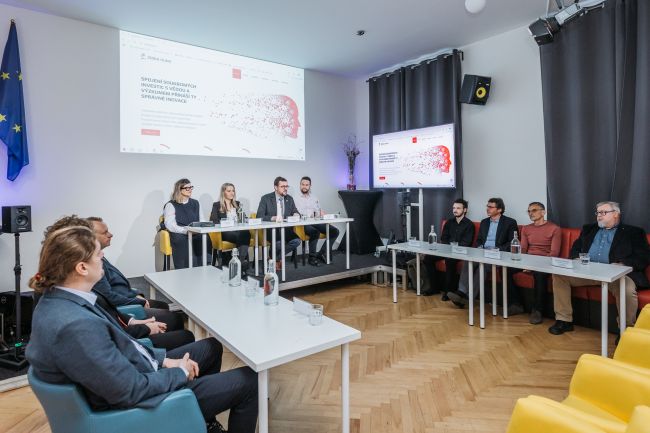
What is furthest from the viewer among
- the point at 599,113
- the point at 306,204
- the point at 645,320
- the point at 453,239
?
the point at 306,204

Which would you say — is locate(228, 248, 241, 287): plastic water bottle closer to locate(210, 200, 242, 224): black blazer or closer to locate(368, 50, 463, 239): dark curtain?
locate(210, 200, 242, 224): black blazer

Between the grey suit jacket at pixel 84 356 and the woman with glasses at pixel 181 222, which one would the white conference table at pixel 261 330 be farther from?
the woman with glasses at pixel 181 222

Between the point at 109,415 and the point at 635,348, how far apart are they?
1992 millimetres

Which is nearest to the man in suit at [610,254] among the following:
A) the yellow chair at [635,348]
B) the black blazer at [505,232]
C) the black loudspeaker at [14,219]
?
the black blazer at [505,232]

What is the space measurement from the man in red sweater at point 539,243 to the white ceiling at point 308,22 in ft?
6.76

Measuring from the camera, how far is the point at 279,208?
5000mm

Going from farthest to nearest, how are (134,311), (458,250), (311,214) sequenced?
(311,214) < (458,250) < (134,311)

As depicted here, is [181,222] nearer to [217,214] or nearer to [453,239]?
[217,214]

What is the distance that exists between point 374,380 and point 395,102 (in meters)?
4.39

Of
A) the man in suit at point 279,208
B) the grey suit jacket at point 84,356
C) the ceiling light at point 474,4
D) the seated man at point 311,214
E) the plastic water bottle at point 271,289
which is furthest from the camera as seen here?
the seated man at point 311,214

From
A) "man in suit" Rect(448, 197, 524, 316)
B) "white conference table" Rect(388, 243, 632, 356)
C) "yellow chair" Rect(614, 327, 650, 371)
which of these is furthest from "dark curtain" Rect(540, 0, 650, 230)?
"yellow chair" Rect(614, 327, 650, 371)

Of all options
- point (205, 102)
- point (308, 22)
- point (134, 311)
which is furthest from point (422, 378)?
point (205, 102)

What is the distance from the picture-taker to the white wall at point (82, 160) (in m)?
3.99

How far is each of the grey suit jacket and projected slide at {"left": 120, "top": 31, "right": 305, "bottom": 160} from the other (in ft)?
12.7
